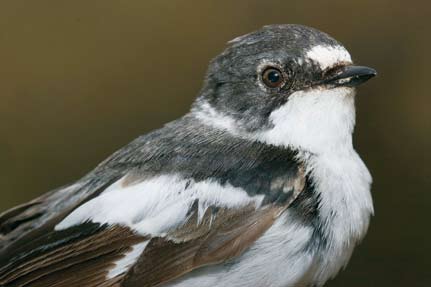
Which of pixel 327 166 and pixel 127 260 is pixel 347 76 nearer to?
pixel 327 166

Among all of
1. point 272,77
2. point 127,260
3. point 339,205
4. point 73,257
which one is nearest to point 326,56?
point 272,77

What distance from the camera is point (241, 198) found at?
3.06 m

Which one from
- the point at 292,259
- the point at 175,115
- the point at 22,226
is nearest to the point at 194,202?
the point at 292,259

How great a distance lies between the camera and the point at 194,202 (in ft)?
10.1

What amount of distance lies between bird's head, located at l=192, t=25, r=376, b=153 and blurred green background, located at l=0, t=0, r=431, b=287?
179 centimetres

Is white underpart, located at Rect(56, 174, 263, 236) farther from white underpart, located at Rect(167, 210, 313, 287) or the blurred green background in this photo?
the blurred green background

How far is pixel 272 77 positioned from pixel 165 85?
201 cm

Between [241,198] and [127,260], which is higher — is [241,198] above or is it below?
above

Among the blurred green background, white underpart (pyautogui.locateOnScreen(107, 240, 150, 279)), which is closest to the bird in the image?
white underpart (pyautogui.locateOnScreen(107, 240, 150, 279))

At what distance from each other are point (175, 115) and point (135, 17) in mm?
635

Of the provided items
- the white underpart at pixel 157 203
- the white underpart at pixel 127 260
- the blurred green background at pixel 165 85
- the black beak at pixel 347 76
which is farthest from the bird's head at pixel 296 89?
the blurred green background at pixel 165 85

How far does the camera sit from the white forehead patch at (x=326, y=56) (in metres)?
3.17

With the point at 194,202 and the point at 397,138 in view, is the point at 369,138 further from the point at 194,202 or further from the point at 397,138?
the point at 194,202

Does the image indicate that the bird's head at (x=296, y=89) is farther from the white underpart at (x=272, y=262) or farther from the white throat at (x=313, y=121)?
the white underpart at (x=272, y=262)
